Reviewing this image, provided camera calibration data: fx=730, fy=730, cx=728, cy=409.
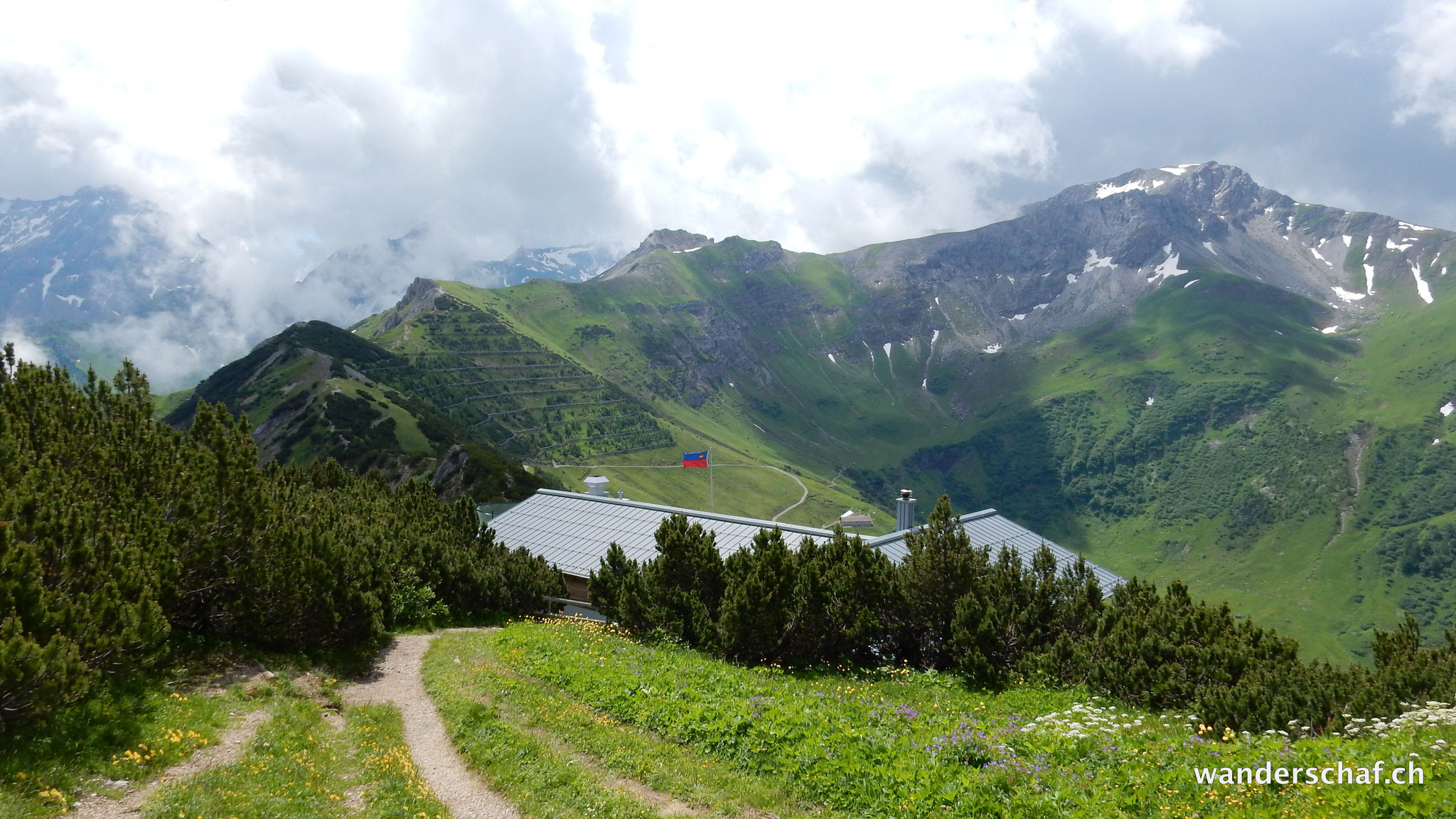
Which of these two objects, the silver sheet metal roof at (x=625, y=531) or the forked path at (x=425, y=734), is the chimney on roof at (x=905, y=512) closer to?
the silver sheet metal roof at (x=625, y=531)

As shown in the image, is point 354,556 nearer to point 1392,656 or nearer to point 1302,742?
point 1302,742

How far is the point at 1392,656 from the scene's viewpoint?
20.2m

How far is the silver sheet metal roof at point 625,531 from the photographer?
153 ft

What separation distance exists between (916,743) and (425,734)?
41.4 feet

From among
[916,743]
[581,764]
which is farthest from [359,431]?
[916,743]

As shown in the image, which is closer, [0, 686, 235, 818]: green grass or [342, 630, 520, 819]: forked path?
[0, 686, 235, 818]: green grass

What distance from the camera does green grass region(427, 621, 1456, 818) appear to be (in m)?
11.4

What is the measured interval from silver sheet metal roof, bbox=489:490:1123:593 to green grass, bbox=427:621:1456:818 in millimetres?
21265

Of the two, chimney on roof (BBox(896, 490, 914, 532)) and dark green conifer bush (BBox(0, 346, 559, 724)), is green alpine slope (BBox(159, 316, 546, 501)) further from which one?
dark green conifer bush (BBox(0, 346, 559, 724))

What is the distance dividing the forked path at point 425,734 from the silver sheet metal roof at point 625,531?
18190 mm

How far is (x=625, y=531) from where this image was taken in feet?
171

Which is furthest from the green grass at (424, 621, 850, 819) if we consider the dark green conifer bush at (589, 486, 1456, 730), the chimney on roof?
the chimney on roof

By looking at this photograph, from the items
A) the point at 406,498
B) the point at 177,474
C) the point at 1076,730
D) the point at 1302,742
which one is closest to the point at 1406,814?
the point at 1302,742

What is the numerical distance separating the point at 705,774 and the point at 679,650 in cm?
1255
